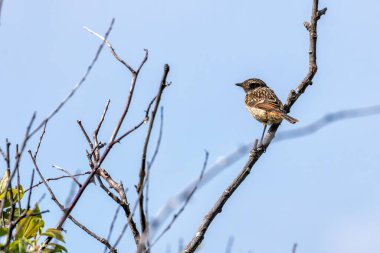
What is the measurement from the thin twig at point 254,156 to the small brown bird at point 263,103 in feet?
Result: 6.32

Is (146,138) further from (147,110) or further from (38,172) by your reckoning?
(38,172)

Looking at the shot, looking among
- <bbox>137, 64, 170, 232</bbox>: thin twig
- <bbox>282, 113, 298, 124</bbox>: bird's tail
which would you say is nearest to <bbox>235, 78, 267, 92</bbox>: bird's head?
<bbox>282, 113, 298, 124</bbox>: bird's tail

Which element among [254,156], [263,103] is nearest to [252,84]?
[263,103]

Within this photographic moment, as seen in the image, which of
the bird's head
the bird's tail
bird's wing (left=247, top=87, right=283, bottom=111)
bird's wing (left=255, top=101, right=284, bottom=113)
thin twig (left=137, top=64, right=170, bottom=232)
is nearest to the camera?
thin twig (left=137, top=64, right=170, bottom=232)

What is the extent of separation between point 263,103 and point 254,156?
6186 millimetres

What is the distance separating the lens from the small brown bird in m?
10.4

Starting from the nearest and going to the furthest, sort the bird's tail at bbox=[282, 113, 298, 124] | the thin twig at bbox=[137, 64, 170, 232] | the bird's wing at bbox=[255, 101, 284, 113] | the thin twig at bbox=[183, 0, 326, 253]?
1. the thin twig at bbox=[137, 64, 170, 232]
2. the thin twig at bbox=[183, 0, 326, 253]
3. the bird's tail at bbox=[282, 113, 298, 124]
4. the bird's wing at bbox=[255, 101, 284, 113]

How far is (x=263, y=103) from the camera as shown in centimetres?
1184

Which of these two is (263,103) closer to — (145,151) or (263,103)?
(263,103)

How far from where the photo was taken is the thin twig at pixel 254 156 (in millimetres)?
4848

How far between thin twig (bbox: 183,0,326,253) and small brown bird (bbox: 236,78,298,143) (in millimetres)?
1928

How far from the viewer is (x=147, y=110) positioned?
447cm

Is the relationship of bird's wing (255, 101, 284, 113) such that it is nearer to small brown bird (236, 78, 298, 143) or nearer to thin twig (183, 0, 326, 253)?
small brown bird (236, 78, 298, 143)

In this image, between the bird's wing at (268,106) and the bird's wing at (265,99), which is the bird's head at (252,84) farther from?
the bird's wing at (268,106)
